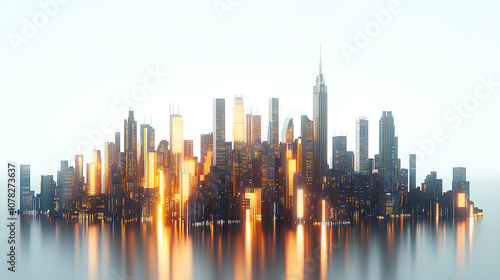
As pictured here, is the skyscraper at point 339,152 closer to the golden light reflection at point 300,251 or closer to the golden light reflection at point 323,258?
the golden light reflection at point 300,251

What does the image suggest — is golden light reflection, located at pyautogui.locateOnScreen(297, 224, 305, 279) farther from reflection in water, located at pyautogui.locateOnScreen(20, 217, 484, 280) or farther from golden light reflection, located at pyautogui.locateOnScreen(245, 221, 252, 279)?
golden light reflection, located at pyautogui.locateOnScreen(245, 221, 252, 279)

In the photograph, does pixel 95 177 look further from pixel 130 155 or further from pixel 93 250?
pixel 93 250

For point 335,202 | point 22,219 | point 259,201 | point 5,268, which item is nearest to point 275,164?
point 259,201

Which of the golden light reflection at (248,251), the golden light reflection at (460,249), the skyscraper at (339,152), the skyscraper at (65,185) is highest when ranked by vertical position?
the skyscraper at (339,152)

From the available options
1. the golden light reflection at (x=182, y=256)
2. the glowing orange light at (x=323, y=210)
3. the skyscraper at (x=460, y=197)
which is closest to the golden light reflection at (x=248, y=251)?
the golden light reflection at (x=182, y=256)

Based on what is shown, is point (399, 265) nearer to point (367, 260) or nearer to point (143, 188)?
point (367, 260)

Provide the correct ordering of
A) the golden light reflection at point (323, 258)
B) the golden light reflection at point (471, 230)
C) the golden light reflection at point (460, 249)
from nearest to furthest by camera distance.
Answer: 1. the golden light reflection at point (323, 258)
2. the golden light reflection at point (460, 249)
3. the golden light reflection at point (471, 230)
